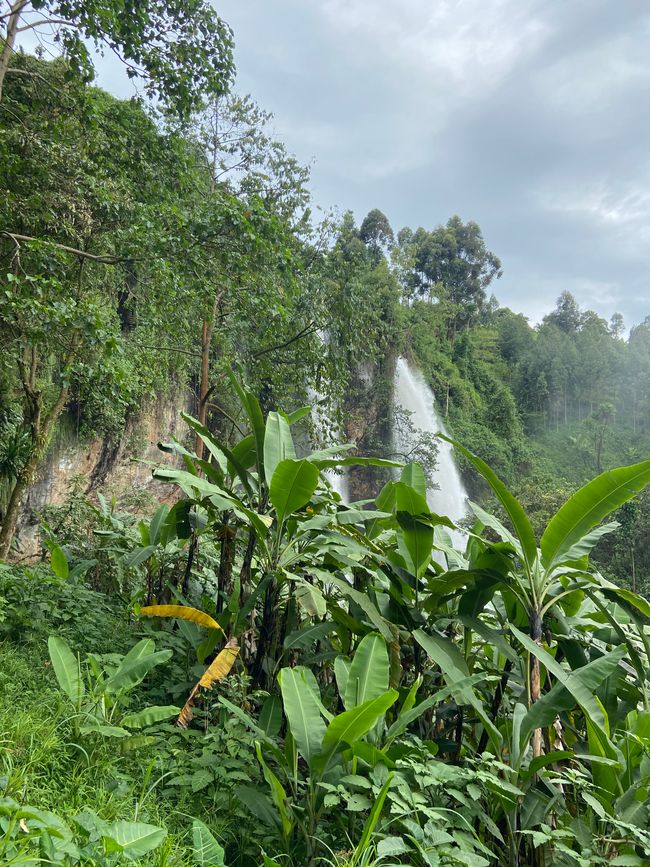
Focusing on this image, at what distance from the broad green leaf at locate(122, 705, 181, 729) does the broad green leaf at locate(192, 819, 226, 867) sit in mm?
589

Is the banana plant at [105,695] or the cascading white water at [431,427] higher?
the cascading white water at [431,427]

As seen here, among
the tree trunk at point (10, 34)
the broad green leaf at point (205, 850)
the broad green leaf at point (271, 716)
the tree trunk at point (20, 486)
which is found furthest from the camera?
the tree trunk at point (20, 486)

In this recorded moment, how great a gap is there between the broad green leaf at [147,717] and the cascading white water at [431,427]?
2087 cm

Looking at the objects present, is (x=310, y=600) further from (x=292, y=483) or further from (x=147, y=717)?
(x=147, y=717)

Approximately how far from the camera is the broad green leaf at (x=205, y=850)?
129 centimetres

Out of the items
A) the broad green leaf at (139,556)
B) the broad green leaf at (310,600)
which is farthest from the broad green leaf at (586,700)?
the broad green leaf at (139,556)

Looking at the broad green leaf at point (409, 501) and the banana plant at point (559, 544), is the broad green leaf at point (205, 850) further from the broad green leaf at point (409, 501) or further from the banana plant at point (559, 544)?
the broad green leaf at point (409, 501)

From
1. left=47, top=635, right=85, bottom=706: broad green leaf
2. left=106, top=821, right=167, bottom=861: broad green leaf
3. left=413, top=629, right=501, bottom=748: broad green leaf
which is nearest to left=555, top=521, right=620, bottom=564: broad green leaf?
left=413, top=629, right=501, bottom=748: broad green leaf

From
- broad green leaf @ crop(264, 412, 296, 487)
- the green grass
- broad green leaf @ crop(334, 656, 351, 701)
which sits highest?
broad green leaf @ crop(264, 412, 296, 487)

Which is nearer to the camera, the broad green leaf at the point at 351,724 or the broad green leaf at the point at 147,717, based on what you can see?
the broad green leaf at the point at 351,724

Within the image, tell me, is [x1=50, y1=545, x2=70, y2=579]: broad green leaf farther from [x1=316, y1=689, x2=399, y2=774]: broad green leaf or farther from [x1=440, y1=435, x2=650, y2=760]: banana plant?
[x1=440, y1=435, x2=650, y2=760]: banana plant

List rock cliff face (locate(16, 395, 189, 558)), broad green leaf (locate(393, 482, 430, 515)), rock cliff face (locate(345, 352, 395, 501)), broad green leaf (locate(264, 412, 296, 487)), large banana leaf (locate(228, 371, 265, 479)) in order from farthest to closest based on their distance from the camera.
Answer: rock cliff face (locate(345, 352, 395, 501))
rock cliff face (locate(16, 395, 189, 558))
large banana leaf (locate(228, 371, 265, 479))
broad green leaf (locate(264, 412, 296, 487))
broad green leaf (locate(393, 482, 430, 515))

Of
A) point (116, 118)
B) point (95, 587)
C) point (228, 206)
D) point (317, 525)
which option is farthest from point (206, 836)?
point (116, 118)

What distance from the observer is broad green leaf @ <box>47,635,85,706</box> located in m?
1.90
